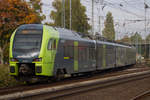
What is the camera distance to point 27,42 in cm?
1202

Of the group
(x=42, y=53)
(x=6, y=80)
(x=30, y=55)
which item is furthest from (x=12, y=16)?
(x=42, y=53)

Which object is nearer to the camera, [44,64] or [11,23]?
[44,64]

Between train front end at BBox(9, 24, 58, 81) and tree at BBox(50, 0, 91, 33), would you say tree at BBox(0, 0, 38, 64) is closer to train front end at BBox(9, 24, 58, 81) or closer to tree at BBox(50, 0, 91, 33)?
train front end at BBox(9, 24, 58, 81)

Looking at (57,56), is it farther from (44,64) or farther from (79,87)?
(79,87)

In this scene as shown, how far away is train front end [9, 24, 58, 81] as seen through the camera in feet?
38.1

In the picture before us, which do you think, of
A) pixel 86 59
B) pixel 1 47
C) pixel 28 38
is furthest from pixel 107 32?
pixel 28 38

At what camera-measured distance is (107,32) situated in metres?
75.2

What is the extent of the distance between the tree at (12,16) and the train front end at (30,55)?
13.4 metres

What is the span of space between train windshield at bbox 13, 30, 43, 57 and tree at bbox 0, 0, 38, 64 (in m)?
13.2

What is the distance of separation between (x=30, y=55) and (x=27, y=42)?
2.45 feet

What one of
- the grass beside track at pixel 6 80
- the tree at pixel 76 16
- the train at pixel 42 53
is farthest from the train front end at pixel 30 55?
the tree at pixel 76 16

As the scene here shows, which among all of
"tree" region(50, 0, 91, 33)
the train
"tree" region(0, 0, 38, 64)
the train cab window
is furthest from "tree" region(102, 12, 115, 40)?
the train cab window

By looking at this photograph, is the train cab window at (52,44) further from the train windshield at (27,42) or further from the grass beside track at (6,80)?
the grass beside track at (6,80)

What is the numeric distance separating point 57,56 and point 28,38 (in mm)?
1819
